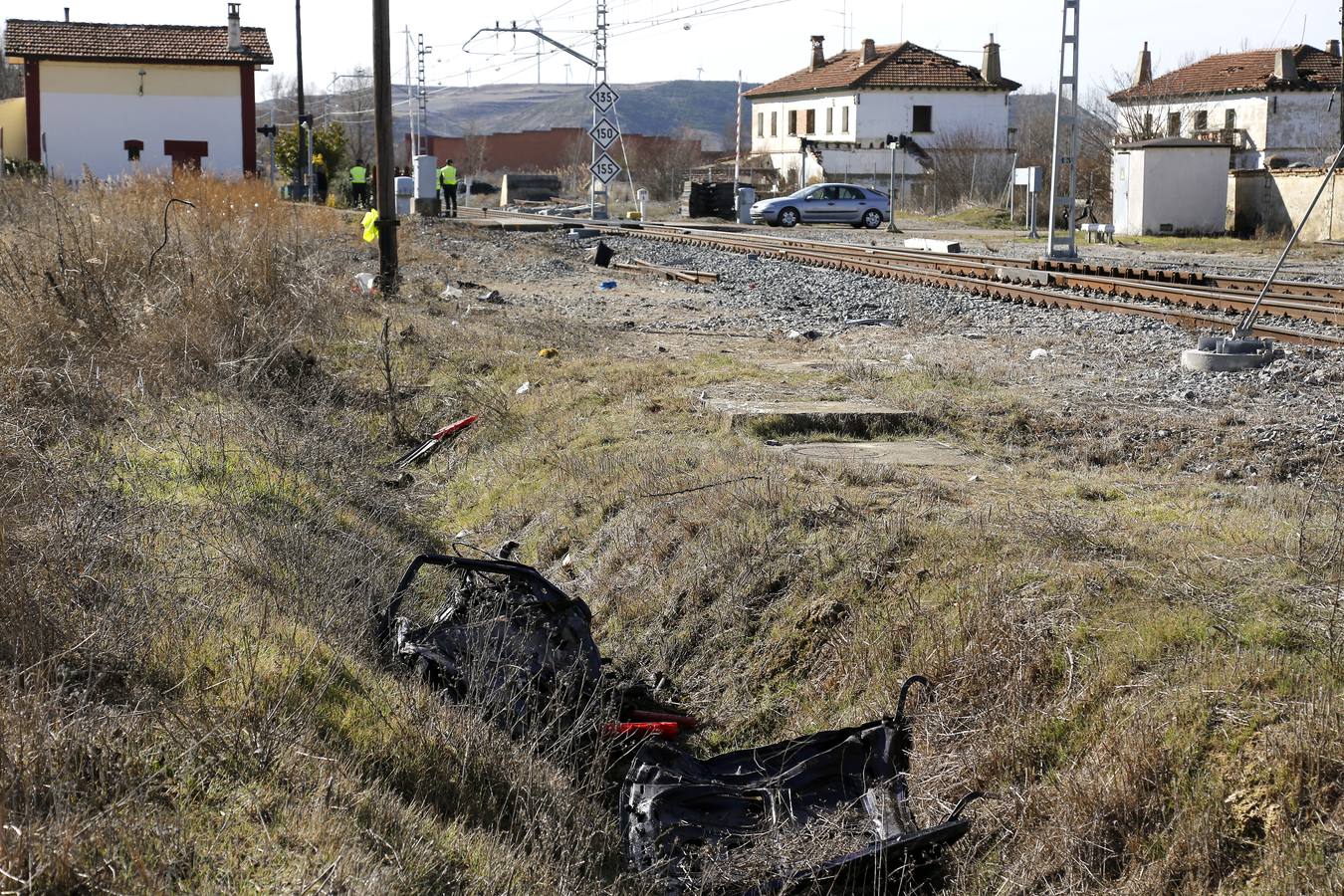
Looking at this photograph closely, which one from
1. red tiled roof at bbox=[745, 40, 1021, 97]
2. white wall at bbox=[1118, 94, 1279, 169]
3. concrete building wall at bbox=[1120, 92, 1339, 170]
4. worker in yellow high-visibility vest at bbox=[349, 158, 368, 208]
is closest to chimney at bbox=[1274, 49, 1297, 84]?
concrete building wall at bbox=[1120, 92, 1339, 170]

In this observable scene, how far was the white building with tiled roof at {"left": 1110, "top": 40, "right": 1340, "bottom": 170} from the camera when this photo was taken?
59.2 meters

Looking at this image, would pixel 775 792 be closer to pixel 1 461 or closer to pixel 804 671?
pixel 804 671

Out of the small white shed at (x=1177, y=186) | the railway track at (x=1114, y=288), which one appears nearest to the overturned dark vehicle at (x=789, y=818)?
the railway track at (x=1114, y=288)

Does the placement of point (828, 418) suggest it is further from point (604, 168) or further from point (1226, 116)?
point (1226, 116)

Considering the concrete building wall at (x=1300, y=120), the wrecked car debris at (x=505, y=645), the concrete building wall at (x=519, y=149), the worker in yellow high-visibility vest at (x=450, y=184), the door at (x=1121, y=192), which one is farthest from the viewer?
the concrete building wall at (x=519, y=149)

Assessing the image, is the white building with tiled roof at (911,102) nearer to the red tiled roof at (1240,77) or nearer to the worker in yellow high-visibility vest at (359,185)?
the red tiled roof at (1240,77)

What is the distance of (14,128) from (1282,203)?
42756 millimetres

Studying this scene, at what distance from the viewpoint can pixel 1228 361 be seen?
11258mm

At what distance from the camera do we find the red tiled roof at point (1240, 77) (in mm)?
59812

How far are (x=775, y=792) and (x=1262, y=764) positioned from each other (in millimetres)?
1736

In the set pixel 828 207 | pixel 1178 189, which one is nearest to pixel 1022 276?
pixel 1178 189

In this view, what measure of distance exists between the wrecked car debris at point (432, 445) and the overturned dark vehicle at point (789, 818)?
5748 millimetres

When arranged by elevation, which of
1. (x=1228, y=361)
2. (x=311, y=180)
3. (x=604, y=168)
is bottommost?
(x=1228, y=361)

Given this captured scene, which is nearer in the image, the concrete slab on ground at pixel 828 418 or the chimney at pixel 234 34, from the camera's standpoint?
the concrete slab on ground at pixel 828 418
